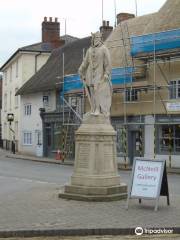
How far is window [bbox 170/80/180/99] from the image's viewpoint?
31997 millimetres

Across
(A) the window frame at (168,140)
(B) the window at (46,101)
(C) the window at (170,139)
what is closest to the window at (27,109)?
(B) the window at (46,101)

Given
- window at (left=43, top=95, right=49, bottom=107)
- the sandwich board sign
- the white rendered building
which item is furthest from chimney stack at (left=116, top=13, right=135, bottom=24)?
the sandwich board sign

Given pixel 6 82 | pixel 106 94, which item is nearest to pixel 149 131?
pixel 106 94

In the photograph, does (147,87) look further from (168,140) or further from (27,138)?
(27,138)

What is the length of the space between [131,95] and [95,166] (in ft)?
69.6

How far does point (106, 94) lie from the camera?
1484 centimetres

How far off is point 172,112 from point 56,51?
948 inches

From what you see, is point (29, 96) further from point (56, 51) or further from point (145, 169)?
point (145, 169)

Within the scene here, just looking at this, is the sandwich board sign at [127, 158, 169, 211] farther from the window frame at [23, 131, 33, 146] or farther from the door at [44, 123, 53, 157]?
the window frame at [23, 131, 33, 146]

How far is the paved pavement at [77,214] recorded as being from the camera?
10.8m

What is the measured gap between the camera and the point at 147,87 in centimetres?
3272

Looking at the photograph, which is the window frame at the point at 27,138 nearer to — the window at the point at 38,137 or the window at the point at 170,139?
the window at the point at 38,137

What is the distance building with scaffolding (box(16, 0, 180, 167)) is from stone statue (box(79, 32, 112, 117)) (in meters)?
15.9

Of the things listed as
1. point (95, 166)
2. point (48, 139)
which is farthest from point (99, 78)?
point (48, 139)
